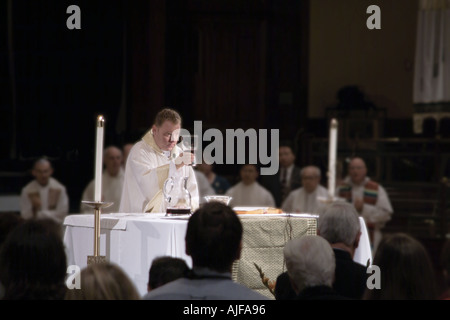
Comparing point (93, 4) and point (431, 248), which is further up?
point (93, 4)

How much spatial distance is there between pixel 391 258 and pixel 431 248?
626 centimetres

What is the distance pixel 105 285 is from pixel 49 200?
634 cm

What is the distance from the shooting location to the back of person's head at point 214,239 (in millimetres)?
3129

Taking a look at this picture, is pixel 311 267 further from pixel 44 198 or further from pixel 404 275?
pixel 44 198

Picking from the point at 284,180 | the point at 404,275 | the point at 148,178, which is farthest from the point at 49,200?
the point at 404,275

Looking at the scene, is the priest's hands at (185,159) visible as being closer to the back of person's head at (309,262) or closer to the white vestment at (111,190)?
the back of person's head at (309,262)

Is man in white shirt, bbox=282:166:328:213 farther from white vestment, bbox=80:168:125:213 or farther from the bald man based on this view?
white vestment, bbox=80:168:125:213

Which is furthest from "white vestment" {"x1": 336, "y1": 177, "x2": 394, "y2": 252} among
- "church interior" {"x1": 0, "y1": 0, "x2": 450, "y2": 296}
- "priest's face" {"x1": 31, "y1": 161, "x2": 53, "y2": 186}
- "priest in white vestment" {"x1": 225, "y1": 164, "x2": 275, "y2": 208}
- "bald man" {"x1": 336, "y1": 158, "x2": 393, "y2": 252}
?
"priest's face" {"x1": 31, "y1": 161, "x2": 53, "y2": 186}

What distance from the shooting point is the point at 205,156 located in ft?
33.0

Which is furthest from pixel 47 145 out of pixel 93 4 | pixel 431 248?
pixel 431 248

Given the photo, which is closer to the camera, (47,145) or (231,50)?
(47,145)

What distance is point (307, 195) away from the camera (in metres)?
8.84

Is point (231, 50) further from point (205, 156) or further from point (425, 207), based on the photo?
point (425, 207)

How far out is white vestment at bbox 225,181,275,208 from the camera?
30.1 ft
